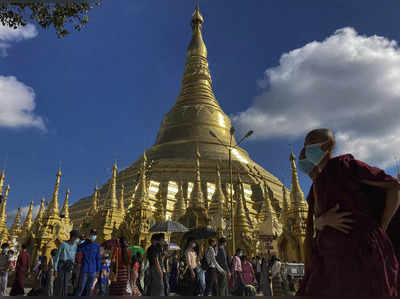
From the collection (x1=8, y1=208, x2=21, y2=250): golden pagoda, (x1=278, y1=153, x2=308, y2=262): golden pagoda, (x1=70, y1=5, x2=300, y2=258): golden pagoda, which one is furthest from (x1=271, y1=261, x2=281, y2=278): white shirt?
(x1=8, y1=208, x2=21, y2=250): golden pagoda

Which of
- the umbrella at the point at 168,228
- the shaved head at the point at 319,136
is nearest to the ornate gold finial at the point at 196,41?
the umbrella at the point at 168,228

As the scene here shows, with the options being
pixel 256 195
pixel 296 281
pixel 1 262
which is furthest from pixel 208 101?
pixel 1 262

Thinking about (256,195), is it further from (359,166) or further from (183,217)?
(359,166)

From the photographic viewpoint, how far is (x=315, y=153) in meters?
2.56

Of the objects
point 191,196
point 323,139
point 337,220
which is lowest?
point 337,220

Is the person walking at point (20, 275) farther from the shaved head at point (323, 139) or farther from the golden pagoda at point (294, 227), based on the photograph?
the golden pagoda at point (294, 227)

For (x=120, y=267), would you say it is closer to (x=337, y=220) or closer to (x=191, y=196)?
(x=337, y=220)

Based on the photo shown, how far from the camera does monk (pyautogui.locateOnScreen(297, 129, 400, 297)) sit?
2.06 meters

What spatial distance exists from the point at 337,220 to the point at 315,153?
0.58 m

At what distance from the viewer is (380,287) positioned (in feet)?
6.60

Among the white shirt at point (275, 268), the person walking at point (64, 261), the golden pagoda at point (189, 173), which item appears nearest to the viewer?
the person walking at point (64, 261)

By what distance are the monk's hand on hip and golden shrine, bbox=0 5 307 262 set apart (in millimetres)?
11929

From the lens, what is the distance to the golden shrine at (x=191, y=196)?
1944 centimetres

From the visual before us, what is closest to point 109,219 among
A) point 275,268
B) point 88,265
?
point 275,268
